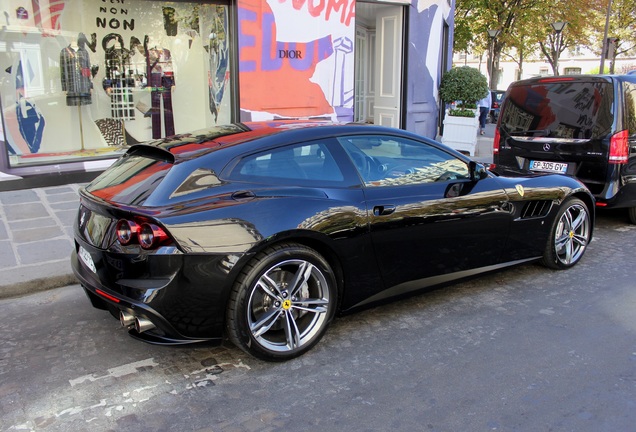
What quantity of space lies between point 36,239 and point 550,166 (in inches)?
232

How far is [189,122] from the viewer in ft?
34.7

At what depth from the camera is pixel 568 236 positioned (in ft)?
17.1

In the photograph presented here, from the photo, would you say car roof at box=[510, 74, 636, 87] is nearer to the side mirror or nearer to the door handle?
the side mirror

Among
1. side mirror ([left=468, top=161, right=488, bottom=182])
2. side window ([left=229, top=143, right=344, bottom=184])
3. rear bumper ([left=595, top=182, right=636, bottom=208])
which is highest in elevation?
side window ([left=229, top=143, right=344, bottom=184])

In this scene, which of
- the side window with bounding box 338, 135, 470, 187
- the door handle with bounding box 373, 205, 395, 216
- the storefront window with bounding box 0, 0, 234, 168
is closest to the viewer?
the door handle with bounding box 373, 205, 395, 216

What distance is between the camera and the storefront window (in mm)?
8688

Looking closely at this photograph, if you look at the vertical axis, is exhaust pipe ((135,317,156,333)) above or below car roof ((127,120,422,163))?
below

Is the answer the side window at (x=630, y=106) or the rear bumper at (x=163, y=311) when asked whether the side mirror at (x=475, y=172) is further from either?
the side window at (x=630, y=106)

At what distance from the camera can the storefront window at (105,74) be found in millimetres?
8688

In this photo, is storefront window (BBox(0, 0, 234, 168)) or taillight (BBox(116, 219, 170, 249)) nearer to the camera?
taillight (BBox(116, 219, 170, 249))

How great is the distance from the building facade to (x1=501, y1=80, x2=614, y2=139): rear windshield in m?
4.52

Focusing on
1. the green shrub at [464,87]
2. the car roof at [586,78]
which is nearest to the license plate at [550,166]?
the car roof at [586,78]

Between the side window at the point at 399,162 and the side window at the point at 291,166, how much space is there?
207mm

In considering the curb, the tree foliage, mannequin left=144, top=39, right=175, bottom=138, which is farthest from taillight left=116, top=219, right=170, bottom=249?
the tree foliage
